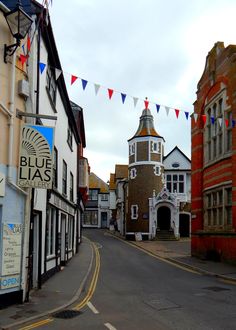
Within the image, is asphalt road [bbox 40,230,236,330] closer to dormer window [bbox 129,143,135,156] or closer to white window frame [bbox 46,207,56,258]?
white window frame [bbox 46,207,56,258]

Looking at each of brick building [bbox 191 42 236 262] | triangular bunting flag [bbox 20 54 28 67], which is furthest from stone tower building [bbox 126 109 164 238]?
triangular bunting flag [bbox 20 54 28 67]

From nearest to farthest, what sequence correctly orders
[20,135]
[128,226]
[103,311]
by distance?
[103,311]
[20,135]
[128,226]

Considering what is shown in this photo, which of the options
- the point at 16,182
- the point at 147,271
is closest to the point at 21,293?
the point at 16,182

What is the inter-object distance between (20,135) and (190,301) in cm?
614

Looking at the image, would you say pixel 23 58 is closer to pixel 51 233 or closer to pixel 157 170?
pixel 51 233

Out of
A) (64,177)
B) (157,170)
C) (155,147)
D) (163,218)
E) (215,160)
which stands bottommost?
(163,218)

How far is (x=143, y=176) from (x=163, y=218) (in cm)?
539

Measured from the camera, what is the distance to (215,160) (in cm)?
2403

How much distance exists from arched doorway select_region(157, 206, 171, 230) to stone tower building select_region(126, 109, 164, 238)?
2186mm

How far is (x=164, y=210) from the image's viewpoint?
5016 centimetres

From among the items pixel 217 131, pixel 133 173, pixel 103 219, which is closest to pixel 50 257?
pixel 217 131

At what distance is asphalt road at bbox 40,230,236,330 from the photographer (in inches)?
348

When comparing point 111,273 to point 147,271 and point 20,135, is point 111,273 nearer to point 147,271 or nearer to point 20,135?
point 147,271

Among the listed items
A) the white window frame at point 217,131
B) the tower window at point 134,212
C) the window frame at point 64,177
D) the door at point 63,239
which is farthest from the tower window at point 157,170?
the window frame at point 64,177
